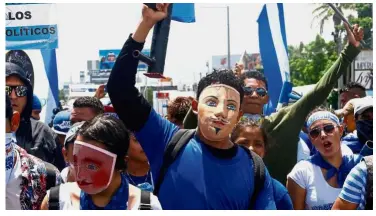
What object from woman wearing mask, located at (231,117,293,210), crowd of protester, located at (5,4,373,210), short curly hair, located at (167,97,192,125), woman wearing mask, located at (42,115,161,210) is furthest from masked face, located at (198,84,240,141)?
short curly hair, located at (167,97,192,125)

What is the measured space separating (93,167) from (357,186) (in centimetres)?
108

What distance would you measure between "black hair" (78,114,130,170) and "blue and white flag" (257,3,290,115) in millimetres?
3627

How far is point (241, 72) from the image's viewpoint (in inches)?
169

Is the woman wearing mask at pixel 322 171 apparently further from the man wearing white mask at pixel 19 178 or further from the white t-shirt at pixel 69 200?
the man wearing white mask at pixel 19 178

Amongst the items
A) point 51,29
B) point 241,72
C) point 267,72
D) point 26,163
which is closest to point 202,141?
point 26,163

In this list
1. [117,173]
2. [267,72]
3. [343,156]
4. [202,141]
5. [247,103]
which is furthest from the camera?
[267,72]

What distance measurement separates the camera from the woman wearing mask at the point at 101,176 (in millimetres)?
2193

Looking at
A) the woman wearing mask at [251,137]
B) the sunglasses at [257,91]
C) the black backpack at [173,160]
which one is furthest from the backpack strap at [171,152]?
the sunglasses at [257,91]

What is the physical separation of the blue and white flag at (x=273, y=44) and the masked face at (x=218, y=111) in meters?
3.25

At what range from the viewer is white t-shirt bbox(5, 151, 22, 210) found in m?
2.47

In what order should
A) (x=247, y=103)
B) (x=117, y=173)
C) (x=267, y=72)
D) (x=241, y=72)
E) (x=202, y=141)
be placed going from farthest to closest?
(x=267, y=72)
(x=241, y=72)
(x=247, y=103)
(x=202, y=141)
(x=117, y=173)
